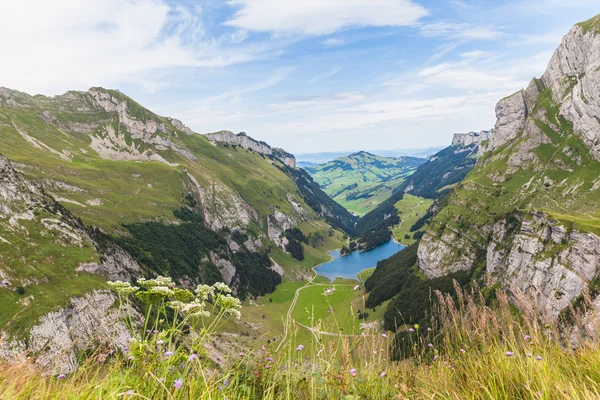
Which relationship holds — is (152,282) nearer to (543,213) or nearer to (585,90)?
(543,213)

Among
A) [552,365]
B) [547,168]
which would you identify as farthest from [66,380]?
[547,168]

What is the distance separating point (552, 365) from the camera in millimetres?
5543

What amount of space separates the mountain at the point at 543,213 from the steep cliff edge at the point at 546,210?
0.33 metres

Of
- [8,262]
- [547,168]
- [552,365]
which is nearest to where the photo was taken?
[552,365]

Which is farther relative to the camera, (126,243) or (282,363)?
(126,243)

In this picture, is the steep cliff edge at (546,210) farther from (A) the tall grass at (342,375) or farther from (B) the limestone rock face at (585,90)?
(A) the tall grass at (342,375)

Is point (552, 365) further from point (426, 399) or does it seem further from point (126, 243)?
point (126, 243)

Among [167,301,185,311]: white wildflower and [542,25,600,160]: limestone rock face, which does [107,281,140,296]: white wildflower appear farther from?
[542,25,600,160]: limestone rock face

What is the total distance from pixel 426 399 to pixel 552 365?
2578mm

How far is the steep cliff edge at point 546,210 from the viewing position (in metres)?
99.1

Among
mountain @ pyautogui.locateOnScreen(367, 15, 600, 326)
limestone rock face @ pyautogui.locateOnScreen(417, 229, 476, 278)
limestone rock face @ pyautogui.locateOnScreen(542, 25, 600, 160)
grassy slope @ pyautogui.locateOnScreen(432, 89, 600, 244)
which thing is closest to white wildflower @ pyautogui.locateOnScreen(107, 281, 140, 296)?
mountain @ pyautogui.locateOnScreen(367, 15, 600, 326)

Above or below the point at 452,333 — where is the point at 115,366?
above

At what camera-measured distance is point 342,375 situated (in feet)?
17.3

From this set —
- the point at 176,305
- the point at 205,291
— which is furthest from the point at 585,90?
the point at 176,305
